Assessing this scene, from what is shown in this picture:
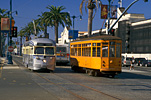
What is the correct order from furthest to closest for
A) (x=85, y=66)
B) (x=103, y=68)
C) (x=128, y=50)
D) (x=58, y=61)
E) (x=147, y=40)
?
(x=128, y=50) → (x=147, y=40) → (x=58, y=61) → (x=85, y=66) → (x=103, y=68)

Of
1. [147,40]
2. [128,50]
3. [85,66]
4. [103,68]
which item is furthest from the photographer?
[128,50]

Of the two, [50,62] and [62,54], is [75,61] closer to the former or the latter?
[50,62]

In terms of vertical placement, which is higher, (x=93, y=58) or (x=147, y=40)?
(x=147, y=40)

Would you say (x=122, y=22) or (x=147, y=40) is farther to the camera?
(x=122, y=22)

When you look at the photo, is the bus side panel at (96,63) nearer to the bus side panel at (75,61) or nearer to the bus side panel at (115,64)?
the bus side panel at (115,64)

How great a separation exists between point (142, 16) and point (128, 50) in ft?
36.9

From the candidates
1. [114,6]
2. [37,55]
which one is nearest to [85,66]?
[37,55]

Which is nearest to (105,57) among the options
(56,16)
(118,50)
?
(118,50)

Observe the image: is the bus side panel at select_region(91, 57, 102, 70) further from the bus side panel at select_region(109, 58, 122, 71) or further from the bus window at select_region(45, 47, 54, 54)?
the bus window at select_region(45, 47, 54, 54)

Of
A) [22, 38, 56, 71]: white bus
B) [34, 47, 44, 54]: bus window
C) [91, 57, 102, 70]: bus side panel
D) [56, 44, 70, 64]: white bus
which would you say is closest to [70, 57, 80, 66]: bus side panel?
[22, 38, 56, 71]: white bus

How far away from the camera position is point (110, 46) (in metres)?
22.8

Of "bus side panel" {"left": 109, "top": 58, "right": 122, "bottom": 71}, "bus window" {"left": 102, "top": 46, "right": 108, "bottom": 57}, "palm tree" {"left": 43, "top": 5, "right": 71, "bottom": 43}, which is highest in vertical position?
"palm tree" {"left": 43, "top": 5, "right": 71, "bottom": 43}

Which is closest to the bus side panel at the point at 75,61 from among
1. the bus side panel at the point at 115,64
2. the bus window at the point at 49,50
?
the bus window at the point at 49,50

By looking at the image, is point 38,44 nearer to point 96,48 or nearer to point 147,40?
point 96,48
